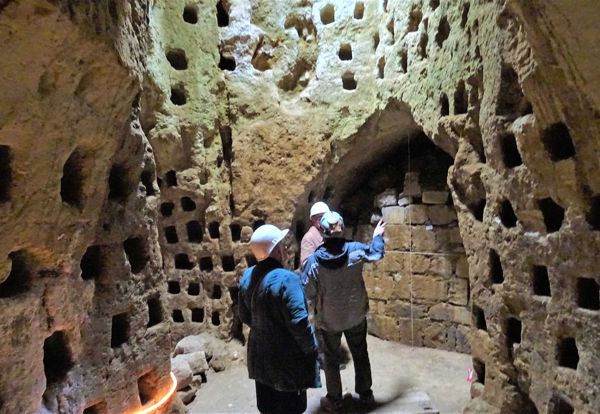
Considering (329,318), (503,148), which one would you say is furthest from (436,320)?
(503,148)

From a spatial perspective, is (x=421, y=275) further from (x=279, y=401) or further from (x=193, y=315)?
(x=279, y=401)

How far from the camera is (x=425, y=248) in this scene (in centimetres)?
620

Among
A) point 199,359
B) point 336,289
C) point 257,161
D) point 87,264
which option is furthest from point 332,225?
point 199,359

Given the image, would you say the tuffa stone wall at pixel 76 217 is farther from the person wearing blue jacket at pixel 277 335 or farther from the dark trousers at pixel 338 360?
the dark trousers at pixel 338 360

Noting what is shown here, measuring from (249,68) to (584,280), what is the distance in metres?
4.62

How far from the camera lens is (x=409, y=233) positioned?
628cm

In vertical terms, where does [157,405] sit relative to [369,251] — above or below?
below

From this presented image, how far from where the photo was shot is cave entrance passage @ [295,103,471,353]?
6.01 m

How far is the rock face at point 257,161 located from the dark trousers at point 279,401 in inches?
40.8

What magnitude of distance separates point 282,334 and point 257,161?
3471 mm

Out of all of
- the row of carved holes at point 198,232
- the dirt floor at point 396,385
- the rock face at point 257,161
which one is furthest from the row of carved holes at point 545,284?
the row of carved holes at point 198,232

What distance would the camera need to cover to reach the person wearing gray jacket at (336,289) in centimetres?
369

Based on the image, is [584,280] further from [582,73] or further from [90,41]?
[90,41]

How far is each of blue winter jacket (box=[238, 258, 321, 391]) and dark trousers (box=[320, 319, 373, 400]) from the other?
0.99 metres
